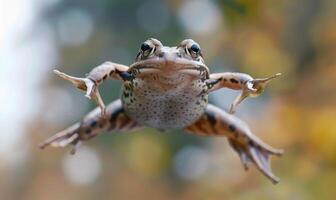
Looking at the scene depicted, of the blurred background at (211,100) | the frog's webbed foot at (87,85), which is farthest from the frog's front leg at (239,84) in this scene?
the blurred background at (211,100)

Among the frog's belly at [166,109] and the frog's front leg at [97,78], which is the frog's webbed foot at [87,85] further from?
the frog's belly at [166,109]

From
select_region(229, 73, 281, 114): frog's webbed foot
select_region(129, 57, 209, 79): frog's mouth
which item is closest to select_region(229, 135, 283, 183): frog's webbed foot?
select_region(229, 73, 281, 114): frog's webbed foot

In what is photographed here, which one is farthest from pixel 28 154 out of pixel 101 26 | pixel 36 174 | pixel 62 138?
pixel 62 138

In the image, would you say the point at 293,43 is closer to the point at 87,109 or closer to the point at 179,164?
the point at 179,164

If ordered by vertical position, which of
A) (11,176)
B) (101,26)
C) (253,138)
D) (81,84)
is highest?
(81,84)

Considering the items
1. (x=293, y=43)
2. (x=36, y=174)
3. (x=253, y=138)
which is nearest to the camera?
(x=253, y=138)

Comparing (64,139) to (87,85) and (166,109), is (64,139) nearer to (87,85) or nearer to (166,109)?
(166,109)

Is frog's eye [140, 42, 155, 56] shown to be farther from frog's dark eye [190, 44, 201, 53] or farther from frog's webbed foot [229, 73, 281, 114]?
frog's webbed foot [229, 73, 281, 114]
